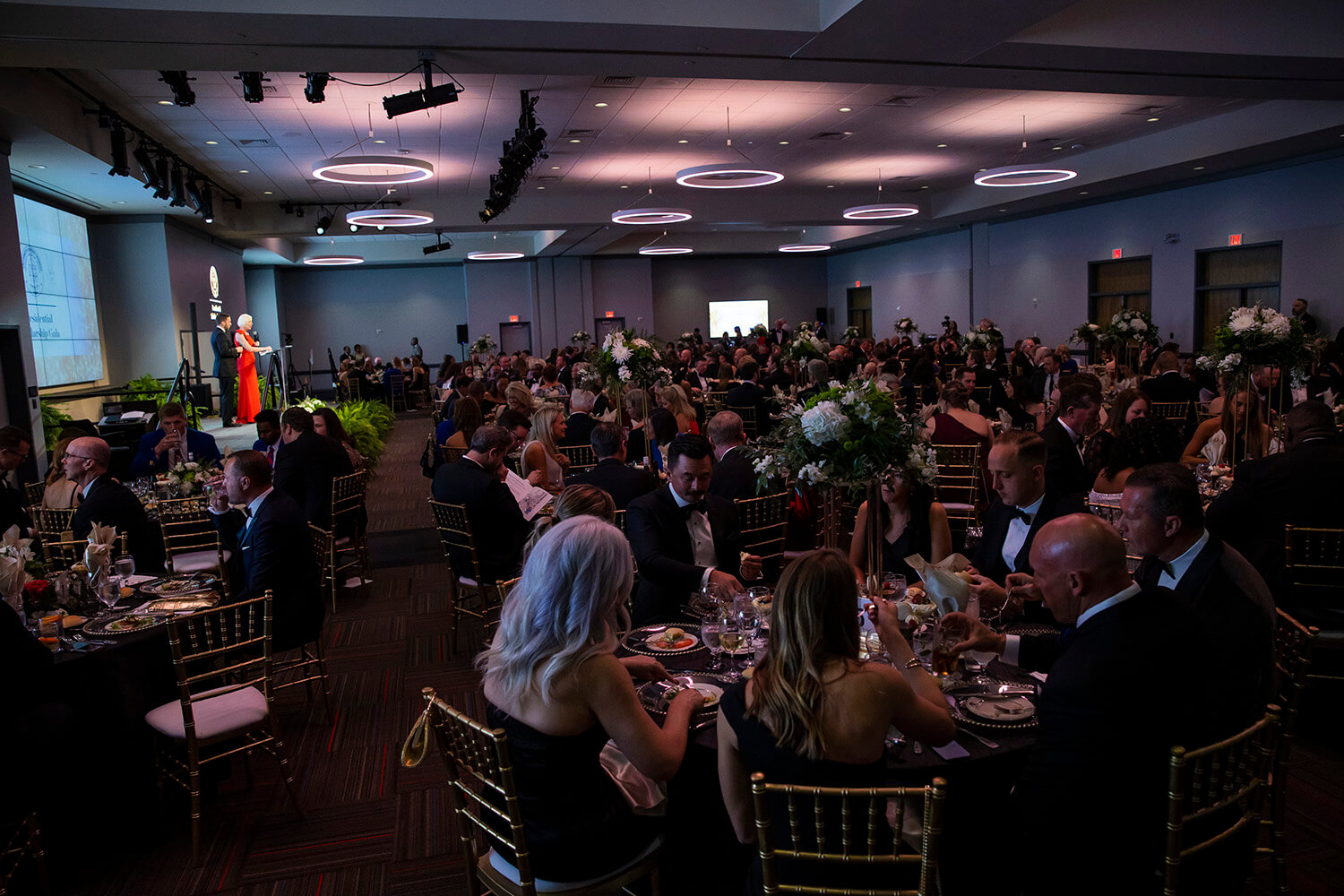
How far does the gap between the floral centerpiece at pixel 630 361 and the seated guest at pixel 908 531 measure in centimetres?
505

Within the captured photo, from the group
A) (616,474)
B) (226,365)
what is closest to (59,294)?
(226,365)

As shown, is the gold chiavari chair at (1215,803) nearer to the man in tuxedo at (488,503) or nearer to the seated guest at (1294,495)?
the seated guest at (1294,495)

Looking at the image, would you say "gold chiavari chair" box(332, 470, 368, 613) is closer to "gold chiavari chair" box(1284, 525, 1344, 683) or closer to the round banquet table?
the round banquet table

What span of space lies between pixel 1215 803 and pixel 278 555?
12.0ft

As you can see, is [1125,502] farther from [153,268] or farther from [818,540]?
[153,268]

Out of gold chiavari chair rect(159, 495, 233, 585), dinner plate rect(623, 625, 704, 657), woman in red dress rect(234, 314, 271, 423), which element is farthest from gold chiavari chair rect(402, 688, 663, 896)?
woman in red dress rect(234, 314, 271, 423)

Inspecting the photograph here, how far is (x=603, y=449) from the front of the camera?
5.25 m

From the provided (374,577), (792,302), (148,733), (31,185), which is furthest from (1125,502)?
(792,302)

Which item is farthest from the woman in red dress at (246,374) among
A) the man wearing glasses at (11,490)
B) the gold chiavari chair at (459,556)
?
the gold chiavari chair at (459,556)

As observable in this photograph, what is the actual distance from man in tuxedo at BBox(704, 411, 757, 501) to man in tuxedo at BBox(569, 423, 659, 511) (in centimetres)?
40

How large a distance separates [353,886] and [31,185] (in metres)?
11.7

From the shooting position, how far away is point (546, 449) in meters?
6.17

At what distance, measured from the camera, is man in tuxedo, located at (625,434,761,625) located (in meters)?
3.79

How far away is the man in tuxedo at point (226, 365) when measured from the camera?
1555 centimetres
